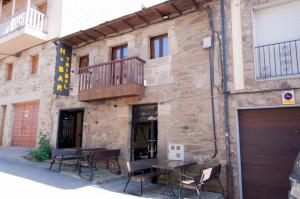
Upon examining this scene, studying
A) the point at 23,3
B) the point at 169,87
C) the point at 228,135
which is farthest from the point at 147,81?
the point at 23,3

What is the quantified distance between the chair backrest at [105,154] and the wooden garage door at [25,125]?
5455 mm

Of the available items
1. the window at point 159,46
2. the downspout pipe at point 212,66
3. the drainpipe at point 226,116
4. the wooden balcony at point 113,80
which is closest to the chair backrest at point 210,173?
the drainpipe at point 226,116

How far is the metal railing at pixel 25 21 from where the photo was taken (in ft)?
35.5

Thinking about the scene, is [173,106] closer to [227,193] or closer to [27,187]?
[227,193]

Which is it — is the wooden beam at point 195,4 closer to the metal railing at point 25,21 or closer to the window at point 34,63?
the metal railing at point 25,21

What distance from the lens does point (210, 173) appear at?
5496 mm

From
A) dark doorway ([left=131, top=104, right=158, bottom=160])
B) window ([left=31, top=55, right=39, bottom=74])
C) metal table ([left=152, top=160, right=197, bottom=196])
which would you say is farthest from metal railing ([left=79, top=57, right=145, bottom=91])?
window ([left=31, top=55, right=39, bottom=74])

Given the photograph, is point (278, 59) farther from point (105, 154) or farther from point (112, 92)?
point (105, 154)

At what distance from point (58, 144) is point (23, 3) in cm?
823

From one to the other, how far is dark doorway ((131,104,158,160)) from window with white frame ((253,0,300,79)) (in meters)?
3.54

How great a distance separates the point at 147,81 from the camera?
8.16 metres

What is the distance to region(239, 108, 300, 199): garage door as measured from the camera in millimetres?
5504

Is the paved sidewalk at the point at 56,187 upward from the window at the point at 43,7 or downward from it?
downward

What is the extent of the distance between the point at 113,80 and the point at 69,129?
3976mm
